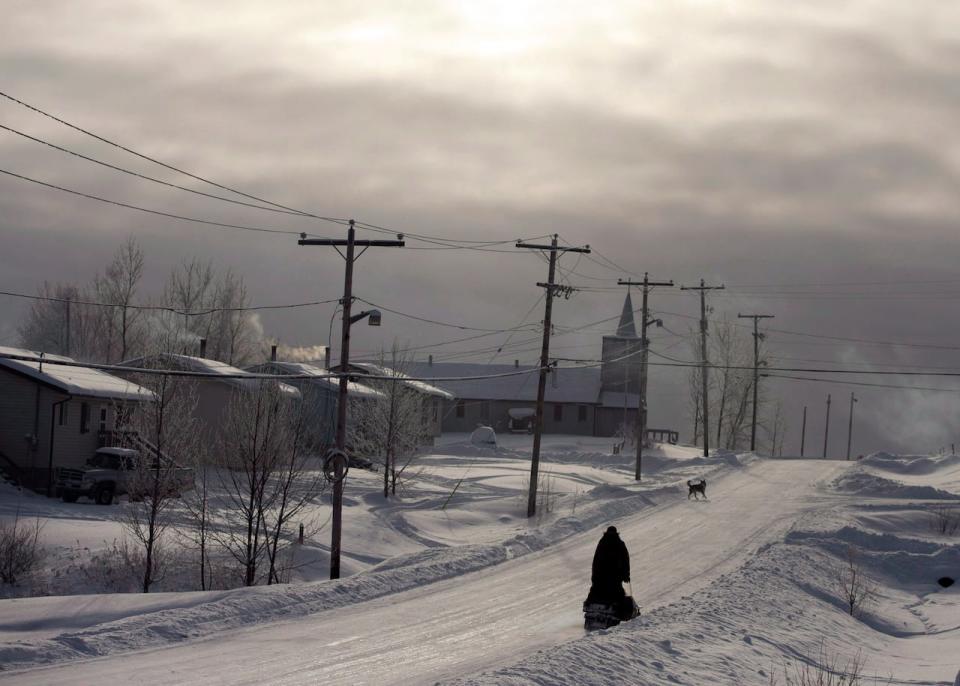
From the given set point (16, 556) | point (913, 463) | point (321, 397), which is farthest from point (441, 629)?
point (913, 463)

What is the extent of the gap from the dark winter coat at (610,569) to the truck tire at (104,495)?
25874 mm

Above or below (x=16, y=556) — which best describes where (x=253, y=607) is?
above

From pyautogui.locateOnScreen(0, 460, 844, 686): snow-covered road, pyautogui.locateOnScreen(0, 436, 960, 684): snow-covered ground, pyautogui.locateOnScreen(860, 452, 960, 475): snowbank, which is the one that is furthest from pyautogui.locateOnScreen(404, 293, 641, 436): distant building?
pyautogui.locateOnScreen(0, 460, 844, 686): snow-covered road

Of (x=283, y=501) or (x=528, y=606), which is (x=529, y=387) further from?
(x=528, y=606)

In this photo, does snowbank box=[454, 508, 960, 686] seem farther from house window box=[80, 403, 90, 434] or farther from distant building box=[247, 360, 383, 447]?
distant building box=[247, 360, 383, 447]

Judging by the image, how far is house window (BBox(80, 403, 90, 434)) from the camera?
42094 mm

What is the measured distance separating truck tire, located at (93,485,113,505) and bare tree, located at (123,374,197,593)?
249 inches

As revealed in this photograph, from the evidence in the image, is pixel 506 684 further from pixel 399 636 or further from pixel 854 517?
pixel 854 517

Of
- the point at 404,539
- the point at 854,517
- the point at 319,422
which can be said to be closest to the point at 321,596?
the point at 404,539

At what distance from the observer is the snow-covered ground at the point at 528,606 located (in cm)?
1433

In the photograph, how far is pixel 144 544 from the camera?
28.8 meters

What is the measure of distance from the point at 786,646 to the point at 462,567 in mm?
9882

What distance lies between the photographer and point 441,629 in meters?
17.9

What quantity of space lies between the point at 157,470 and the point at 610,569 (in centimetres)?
1496
